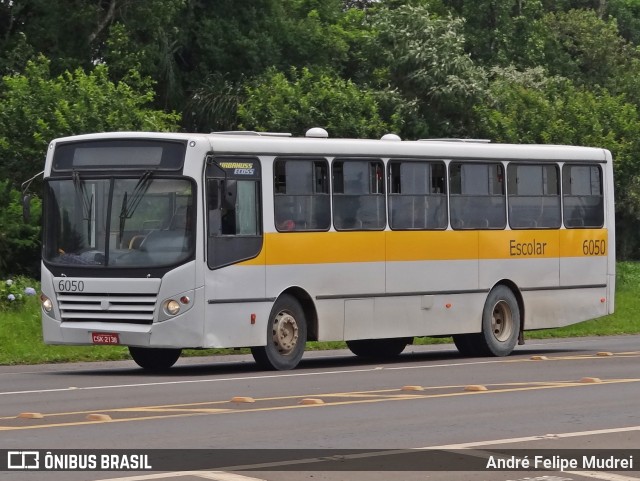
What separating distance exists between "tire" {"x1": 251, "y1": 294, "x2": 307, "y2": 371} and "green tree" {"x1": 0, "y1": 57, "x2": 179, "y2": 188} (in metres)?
17.4

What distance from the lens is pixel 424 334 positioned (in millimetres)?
22453

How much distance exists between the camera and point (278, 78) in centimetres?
4497

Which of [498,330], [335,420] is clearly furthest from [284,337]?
[335,420]

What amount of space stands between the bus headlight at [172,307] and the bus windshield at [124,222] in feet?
1.56

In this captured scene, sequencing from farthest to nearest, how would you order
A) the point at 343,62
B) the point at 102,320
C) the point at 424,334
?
the point at 343,62
the point at 424,334
the point at 102,320

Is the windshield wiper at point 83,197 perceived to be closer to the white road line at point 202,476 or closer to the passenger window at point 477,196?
the passenger window at point 477,196

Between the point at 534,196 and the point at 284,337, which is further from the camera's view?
the point at 534,196

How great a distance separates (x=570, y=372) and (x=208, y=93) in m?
31.5

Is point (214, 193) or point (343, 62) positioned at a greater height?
point (343, 62)

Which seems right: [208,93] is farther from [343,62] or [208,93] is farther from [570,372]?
[570,372]

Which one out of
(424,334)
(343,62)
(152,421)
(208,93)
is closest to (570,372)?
(424,334)

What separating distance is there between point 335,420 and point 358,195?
8.41 meters

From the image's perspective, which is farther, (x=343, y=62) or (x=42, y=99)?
(x=343, y=62)

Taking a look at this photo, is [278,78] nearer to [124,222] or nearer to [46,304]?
[46,304]
